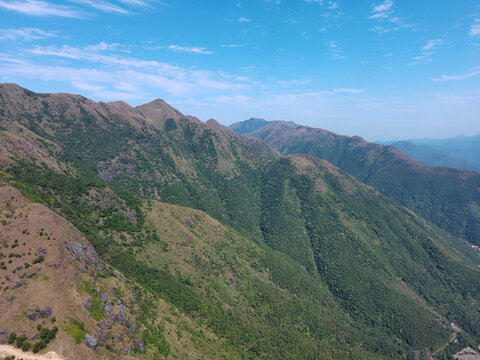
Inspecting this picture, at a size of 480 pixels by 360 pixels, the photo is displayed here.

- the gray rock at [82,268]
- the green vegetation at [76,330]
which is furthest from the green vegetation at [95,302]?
the green vegetation at [76,330]

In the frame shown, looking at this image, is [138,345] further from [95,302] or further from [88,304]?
[88,304]

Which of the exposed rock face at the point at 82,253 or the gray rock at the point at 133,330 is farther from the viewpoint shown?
the exposed rock face at the point at 82,253

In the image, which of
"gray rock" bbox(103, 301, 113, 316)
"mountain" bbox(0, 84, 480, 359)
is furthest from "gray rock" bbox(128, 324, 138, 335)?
"gray rock" bbox(103, 301, 113, 316)

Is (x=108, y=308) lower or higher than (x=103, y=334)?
higher

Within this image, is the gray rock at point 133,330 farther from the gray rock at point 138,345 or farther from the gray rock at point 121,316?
the gray rock at point 121,316

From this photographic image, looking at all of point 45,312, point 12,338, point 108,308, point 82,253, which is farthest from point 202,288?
point 12,338

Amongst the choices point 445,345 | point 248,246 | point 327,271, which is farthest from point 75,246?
point 445,345
